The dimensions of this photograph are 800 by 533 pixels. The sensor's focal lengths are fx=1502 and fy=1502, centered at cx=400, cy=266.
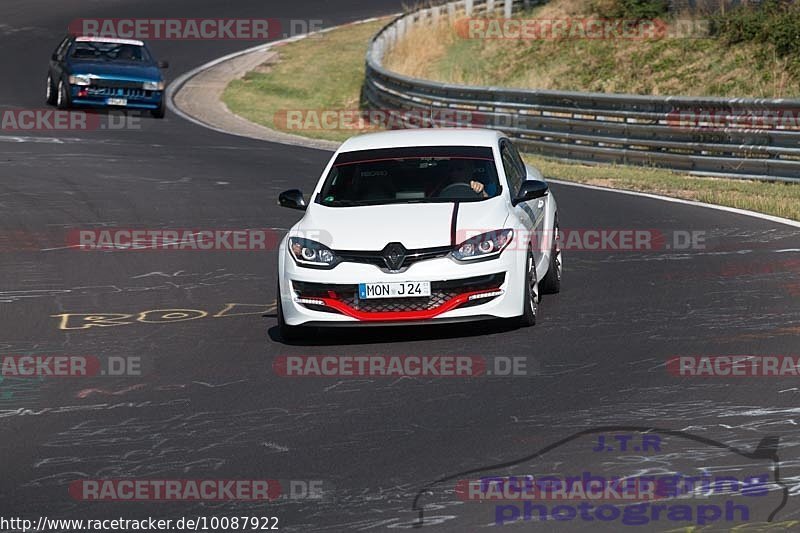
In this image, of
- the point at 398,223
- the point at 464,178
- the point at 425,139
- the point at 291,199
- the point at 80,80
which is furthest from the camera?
the point at 80,80

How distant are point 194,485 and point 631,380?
3136mm

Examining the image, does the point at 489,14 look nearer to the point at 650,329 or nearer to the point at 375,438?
the point at 650,329

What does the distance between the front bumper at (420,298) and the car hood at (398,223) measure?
0.20m

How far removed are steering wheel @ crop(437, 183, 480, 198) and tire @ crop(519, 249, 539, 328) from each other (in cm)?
71

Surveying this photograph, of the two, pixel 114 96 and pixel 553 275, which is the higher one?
pixel 114 96

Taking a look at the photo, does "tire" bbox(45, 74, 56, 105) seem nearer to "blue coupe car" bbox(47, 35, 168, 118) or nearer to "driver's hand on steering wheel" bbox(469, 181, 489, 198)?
"blue coupe car" bbox(47, 35, 168, 118)

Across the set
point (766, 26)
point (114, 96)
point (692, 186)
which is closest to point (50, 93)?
point (114, 96)

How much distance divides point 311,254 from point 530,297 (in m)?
1.61

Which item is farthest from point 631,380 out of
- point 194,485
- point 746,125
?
point 746,125

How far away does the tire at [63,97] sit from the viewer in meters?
29.3

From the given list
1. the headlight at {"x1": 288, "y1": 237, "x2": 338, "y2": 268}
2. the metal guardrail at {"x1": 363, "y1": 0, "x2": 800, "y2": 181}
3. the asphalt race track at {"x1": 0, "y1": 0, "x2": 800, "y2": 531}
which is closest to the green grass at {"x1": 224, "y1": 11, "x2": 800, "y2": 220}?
the metal guardrail at {"x1": 363, "y1": 0, "x2": 800, "y2": 181}

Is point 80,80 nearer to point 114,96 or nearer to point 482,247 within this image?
point 114,96

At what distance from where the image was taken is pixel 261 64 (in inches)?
1564

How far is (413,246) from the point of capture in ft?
34.6
